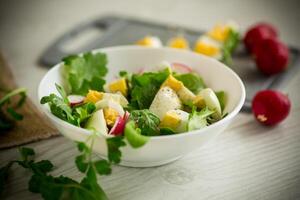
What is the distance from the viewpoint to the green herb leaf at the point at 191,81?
1.36m

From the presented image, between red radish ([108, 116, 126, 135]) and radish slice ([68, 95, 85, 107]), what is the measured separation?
0.61 feet

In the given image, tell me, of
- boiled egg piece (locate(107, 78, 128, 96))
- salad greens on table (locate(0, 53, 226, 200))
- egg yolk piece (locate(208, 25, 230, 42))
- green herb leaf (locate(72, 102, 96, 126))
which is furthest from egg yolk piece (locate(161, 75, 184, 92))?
egg yolk piece (locate(208, 25, 230, 42))

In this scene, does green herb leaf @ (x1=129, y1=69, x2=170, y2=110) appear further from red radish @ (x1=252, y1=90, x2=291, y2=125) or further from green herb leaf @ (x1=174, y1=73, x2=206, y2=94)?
red radish @ (x1=252, y1=90, x2=291, y2=125)

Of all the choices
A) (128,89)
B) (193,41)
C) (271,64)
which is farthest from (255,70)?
(128,89)

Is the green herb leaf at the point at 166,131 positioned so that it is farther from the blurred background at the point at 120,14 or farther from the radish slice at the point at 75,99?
the blurred background at the point at 120,14

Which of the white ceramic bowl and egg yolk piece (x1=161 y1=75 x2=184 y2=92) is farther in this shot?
egg yolk piece (x1=161 y1=75 x2=184 y2=92)

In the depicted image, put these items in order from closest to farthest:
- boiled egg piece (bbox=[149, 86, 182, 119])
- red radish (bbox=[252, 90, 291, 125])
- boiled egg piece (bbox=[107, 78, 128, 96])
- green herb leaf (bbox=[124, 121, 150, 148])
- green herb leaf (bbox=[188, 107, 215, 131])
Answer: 1. green herb leaf (bbox=[124, 121, 150, 148])
2. green herb leaf (bbox=[188, 107, 215, 131])
3. boiled egg piece (bbox=[149, 86, 182, 119])
4. boiled egg piece (bbox=[107, 78, 128, 96])
5. red radish (bbox=[252, 90, 291, 125])

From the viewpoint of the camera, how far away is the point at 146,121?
1.12 m

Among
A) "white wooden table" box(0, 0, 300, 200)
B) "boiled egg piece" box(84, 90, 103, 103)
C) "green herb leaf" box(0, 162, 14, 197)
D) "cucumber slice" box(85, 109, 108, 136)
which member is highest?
"boiled egg piece" box(84, 90, 103, 103)

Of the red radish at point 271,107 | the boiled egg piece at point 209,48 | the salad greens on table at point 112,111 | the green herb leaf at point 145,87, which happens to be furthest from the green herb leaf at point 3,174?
the boiled egg piece at point 209,48

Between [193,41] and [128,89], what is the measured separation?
0.72 meters

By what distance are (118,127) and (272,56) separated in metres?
0.83

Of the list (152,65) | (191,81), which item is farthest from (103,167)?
(152,65)

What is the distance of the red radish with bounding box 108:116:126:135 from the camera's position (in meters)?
1.13
